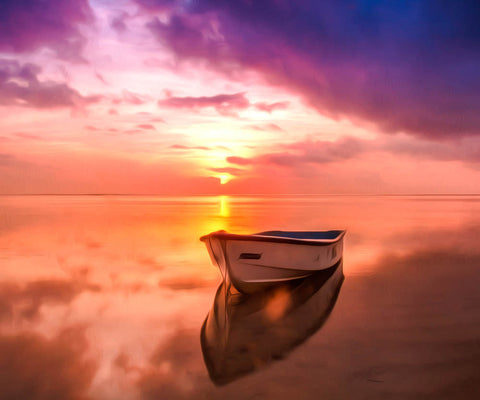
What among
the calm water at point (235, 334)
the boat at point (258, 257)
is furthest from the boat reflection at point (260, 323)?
the boat at point (258, 257)

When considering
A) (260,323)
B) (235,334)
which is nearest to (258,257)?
(260,323)

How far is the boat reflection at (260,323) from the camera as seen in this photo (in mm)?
7934

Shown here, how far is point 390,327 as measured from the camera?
998 centimetres

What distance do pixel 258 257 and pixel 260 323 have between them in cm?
213

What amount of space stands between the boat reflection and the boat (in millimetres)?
600

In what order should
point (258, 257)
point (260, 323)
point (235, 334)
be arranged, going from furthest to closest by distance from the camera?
point (258, 257) < point (260, 323) < point (235, 334)

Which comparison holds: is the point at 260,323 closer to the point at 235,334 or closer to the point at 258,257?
the point at 235,334

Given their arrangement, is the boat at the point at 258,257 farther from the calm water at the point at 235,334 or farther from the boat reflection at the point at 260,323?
the calm water at the point at 235,334

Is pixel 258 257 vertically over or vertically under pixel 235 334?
over

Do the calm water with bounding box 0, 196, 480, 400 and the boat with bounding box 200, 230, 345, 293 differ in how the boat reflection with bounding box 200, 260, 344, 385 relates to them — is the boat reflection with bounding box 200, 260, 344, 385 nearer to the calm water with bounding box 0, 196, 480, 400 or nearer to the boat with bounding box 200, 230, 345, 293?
the calm water with bounding box 0, 196, 480, 400

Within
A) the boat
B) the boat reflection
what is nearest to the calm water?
the boat reflection

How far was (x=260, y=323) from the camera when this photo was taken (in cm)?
1031

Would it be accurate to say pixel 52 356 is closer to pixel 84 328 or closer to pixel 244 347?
pixel 84 328

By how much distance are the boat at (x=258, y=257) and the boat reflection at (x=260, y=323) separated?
1.97 ft
